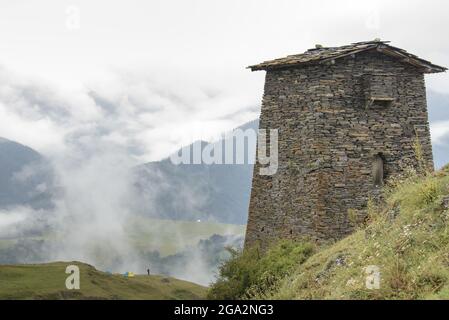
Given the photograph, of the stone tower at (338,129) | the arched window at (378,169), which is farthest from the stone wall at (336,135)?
the arched window at (378,169)

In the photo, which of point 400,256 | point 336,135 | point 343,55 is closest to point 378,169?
point 336,135

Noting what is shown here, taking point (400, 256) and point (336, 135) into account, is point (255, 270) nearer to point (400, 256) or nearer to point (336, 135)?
point (336, 135)

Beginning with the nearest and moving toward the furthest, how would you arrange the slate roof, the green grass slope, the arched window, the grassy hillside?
1. the green grass slope
2. the slate roof
3. the arched window
4. the grassy hillside

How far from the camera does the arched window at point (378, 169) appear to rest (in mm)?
25078

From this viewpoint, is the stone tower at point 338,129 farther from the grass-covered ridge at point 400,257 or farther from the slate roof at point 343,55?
the grass-covered ridge at point 400,257

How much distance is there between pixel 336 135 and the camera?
2455 centimetres

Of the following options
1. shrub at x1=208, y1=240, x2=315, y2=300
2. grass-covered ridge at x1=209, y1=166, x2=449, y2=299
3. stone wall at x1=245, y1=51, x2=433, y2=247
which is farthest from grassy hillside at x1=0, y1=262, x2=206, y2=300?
grass-covered ridge at x1=209, y1=166, x2=449, y2=299

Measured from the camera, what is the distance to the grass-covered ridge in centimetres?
1124

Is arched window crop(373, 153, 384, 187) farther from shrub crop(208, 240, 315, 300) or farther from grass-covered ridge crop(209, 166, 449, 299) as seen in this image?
grass-covered ridge crop(209, 166, 449, 299)

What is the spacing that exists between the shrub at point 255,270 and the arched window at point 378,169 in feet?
14.2

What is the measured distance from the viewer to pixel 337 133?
80.6 feet

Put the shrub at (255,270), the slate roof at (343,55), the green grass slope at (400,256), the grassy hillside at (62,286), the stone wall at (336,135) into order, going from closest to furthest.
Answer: the green grass slope at (400,256)
the shrub at (255,270)
the stone wall at (336,135)
the slate roof at (343,55)
the grassy hillside at (62,286)

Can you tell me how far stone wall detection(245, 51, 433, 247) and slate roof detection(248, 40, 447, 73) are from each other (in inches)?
11.7
